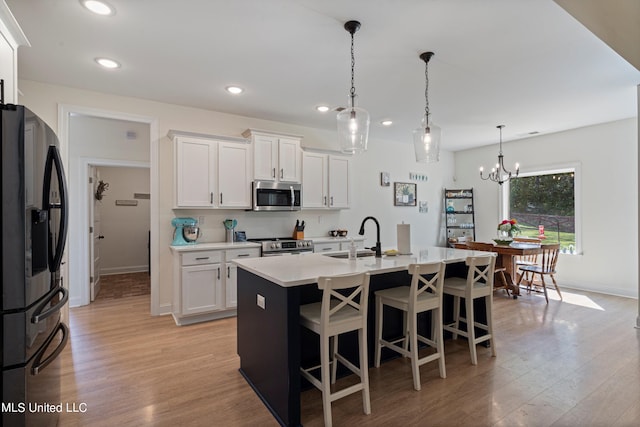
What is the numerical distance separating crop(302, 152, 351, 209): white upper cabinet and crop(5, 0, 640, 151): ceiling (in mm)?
819

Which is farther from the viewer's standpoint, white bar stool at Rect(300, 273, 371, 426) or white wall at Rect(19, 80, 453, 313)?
white wall at Rect(19, 80, 453, 313)

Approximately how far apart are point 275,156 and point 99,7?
2580mm

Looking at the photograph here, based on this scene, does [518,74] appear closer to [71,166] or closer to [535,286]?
[535,286]

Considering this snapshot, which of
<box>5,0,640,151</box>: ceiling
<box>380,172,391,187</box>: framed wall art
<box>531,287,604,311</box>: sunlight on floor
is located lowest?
<box>531,287,604,311</box>: sunlight on floor

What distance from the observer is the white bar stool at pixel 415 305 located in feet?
7.66

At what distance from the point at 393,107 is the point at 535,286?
383 centimetres

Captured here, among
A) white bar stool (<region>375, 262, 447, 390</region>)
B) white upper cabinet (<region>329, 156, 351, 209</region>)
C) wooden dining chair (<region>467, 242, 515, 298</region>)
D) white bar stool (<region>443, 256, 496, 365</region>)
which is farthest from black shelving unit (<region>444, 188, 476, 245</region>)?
white bar stool (<region>375, 262, 447, 390</region>)

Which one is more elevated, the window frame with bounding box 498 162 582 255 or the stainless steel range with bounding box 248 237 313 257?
the window frame with bounding box 498 162 582 255

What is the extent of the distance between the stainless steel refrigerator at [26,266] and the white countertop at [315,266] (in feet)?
3.80

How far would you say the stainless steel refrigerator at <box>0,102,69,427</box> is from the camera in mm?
1467

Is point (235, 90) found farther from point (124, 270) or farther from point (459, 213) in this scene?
point (459, 213)

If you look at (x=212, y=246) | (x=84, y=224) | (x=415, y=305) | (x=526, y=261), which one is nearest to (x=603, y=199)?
(x=526, y=261)

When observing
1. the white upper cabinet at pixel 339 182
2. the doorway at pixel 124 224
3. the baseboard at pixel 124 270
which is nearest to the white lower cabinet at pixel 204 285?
the white upper cabinet at pixel 339 182

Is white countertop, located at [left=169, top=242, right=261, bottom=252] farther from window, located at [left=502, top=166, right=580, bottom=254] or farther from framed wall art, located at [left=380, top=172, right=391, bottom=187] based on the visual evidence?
window, located at [left=502, top=166, right=580, bottom=254]
